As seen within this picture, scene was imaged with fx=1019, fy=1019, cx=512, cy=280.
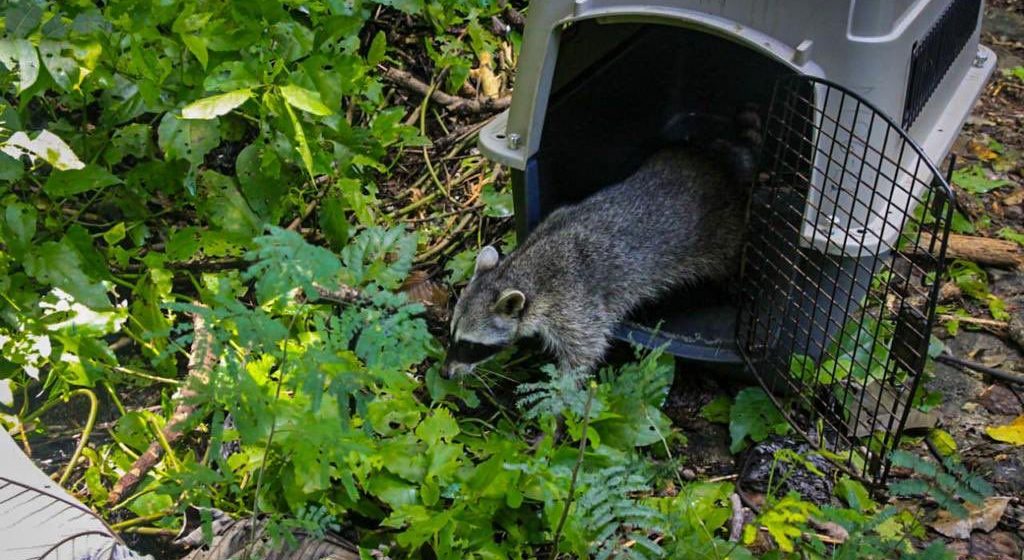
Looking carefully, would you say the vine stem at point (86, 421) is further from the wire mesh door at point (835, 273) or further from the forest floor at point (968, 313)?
the wire mesh door at point (835, 273)

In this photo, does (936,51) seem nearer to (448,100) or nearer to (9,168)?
(448,100)

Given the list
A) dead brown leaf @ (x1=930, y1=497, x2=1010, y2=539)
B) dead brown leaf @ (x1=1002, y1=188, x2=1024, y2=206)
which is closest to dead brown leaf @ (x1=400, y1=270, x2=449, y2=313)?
dead brown leaf @ (x1=930, y1=497, x2=1010, y2=539)

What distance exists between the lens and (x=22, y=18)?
2791 mm

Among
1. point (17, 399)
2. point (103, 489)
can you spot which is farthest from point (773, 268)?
point (17, 399)

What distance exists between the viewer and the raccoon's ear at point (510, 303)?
12.0ft

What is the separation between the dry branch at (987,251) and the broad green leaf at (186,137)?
2.90 m

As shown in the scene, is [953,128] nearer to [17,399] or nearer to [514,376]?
[514,376]

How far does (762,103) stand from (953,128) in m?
0.84

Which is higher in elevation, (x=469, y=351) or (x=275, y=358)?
(x=275, y=358)

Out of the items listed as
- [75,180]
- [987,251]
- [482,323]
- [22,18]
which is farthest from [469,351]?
[987,251]

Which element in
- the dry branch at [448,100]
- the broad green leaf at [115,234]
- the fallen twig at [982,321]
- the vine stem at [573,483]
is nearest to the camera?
the vine stem at [573,483]

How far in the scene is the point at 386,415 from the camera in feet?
10.3

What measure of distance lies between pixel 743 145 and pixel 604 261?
0.85 m

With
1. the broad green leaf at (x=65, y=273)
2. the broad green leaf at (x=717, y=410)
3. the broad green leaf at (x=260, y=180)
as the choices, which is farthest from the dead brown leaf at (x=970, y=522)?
the broad green leaf at (x=65, y=273)
